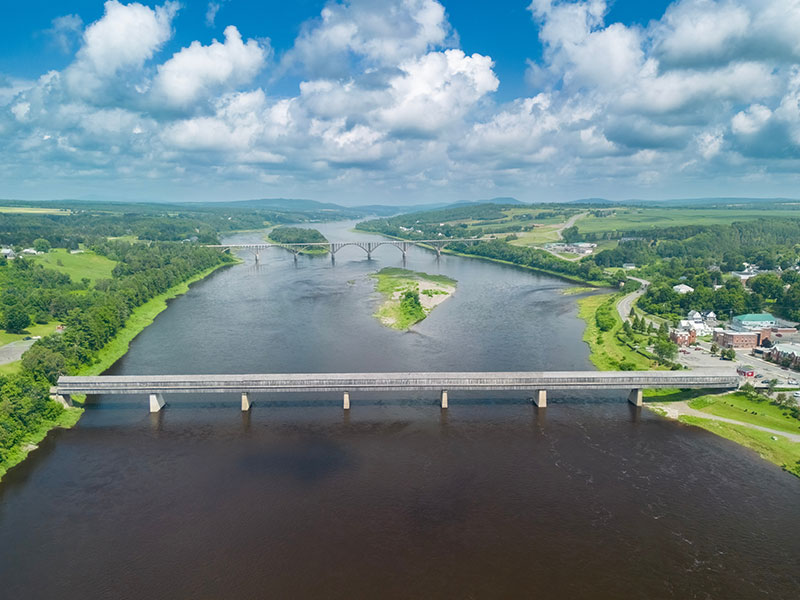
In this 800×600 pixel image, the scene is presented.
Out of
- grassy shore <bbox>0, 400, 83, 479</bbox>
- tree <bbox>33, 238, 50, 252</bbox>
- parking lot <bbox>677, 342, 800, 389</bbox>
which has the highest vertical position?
tree <bbox>33, 238, 50, 252</bbox>

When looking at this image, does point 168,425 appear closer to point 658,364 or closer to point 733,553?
point 733,553

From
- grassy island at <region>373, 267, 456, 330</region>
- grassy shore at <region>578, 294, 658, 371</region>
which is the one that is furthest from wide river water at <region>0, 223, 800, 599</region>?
grassy island at <region>373, 267, 456, 330</region>

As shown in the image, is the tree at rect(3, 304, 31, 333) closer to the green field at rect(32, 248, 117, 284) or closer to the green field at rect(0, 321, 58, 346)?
the green field at rect(0, 321, 58, 346)

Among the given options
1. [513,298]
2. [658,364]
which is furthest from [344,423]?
[513,298]

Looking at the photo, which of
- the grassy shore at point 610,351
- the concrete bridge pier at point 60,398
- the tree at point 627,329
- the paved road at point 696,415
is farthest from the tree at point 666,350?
the concrete bridge pier at point 60,398

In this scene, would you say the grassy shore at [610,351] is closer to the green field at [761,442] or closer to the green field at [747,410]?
the green field at [747,410]

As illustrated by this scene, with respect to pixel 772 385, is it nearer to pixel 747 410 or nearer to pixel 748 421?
pixel 747 410
